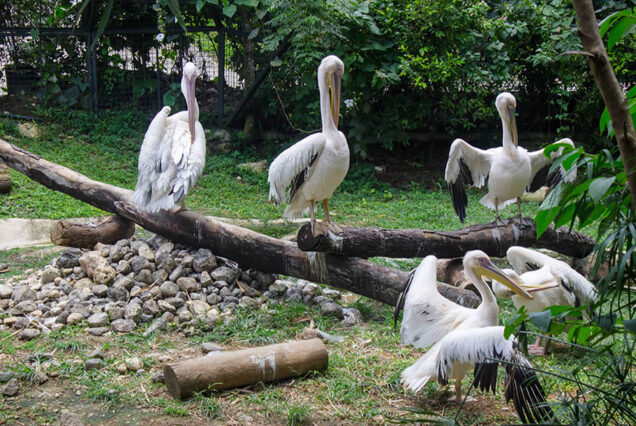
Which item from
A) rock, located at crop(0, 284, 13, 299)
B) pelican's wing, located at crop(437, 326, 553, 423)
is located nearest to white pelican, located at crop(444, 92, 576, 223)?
pelican's wing, located at crop(437, 326, 553, 423)

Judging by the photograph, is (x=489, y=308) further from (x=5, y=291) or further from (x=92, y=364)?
(x=5, y=291)

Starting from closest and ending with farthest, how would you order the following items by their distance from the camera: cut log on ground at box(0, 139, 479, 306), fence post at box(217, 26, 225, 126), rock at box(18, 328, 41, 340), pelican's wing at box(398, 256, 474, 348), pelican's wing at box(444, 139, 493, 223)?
pelican's wing at box(398, 256, 474, 348), rock at box(18, 328, 41, 340), cut log on ground at box(0, 139, 479, 306), pelican's wing at box(444, 139, 493, 223), fence post at box(217, 26, 225, 126)

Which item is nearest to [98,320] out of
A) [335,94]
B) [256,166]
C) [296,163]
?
[296,163]

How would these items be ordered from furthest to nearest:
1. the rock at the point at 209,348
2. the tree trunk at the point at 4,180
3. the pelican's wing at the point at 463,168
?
1. the tree trunk at the point at 4,180
2. the pelican's wing at the point at 463,168
3. the rock at the point at 209,348

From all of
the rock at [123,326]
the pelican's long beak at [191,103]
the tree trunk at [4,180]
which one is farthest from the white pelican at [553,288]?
the tree trunk at [4,180]

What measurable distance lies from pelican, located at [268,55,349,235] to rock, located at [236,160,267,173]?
4.56 m

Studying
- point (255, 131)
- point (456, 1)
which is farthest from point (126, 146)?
point (456, 1)

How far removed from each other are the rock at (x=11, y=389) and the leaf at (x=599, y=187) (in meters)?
3.15

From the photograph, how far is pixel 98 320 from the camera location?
4.31m

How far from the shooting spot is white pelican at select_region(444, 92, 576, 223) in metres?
5.54

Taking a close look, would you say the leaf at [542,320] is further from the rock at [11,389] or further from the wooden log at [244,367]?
the rock at [11,389]

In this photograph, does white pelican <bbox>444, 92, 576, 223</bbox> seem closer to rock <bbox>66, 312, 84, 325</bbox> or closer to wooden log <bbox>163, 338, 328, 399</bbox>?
wooden log <bbox>163, 338, 328, 399</bbox>

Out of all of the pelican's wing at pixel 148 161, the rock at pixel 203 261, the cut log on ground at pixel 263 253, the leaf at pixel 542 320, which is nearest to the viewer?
the leaf at pixel 542 320

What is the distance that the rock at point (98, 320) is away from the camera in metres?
4.30
